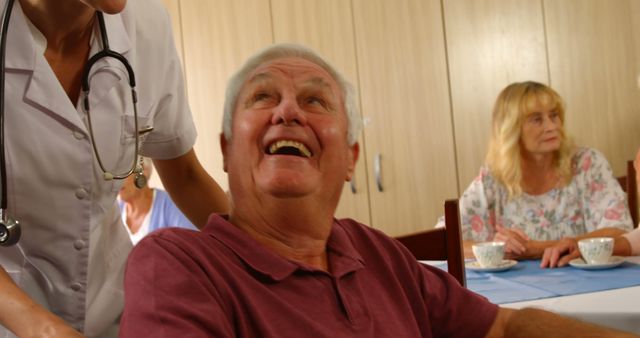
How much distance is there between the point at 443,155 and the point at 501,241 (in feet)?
5.22

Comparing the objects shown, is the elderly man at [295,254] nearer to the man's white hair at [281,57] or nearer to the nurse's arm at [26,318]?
the man's white hair at [281,57]

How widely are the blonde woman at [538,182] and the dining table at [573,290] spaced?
67 cm

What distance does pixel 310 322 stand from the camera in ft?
3.40

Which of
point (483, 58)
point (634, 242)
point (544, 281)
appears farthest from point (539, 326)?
point (483, 58)

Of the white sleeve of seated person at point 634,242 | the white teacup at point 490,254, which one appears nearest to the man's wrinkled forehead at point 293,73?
the white teacup at point 490,254

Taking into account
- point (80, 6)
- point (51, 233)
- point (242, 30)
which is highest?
point (242, 30)

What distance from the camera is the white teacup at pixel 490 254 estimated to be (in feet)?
6.69

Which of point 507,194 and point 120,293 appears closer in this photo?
point 120,293

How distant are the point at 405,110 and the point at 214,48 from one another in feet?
4.12

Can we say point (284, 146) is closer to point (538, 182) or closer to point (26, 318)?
point (26, 318)

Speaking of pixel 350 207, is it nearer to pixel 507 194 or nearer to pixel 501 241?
pixel 507 194

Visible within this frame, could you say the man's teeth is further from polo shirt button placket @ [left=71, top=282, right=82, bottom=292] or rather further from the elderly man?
polo shirt button placket @ [left=71, top=282, right=82, bottom=292]

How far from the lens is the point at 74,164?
1.16 m

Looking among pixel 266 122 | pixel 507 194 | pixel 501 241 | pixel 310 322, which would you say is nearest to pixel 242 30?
pixel 507 194
